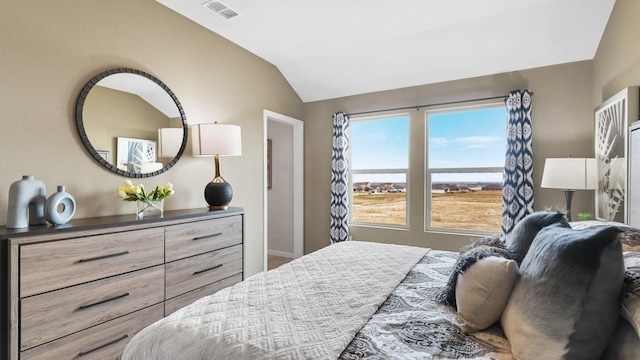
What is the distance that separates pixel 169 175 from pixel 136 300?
1.10 meters

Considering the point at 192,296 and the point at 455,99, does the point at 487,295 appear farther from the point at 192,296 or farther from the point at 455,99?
the point at 455,99

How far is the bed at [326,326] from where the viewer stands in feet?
3.04

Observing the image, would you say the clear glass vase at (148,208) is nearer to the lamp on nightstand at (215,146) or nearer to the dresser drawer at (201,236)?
the dresser drawer at (201,236)

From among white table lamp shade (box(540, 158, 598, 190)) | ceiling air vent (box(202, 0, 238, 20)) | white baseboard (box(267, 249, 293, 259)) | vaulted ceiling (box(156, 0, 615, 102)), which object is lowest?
white baseboard (box(267, 249, 293, 259))

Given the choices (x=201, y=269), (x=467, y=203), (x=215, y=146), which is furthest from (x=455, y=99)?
(x=201, y=269)

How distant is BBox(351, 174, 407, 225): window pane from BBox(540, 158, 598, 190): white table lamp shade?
165 centimetres

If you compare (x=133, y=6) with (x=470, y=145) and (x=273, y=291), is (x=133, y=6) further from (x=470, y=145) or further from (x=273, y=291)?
(x=470, y=145)

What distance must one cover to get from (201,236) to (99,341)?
892mm

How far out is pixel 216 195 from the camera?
2719 mm

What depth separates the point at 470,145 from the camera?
11.8 feet

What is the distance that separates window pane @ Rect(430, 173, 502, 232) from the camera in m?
3.47

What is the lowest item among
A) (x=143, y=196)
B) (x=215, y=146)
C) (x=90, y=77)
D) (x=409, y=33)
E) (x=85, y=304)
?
(x=85, y=304)

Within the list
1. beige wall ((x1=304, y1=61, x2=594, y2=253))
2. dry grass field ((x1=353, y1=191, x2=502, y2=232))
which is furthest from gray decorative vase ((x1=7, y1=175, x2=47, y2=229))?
dry grass field ((x1=353, y1=191, x2=502, y2=232))

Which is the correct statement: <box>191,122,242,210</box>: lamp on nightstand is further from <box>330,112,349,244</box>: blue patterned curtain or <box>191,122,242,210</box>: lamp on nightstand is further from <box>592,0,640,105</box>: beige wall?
<box>592,0,640,105</box>: beige wall
